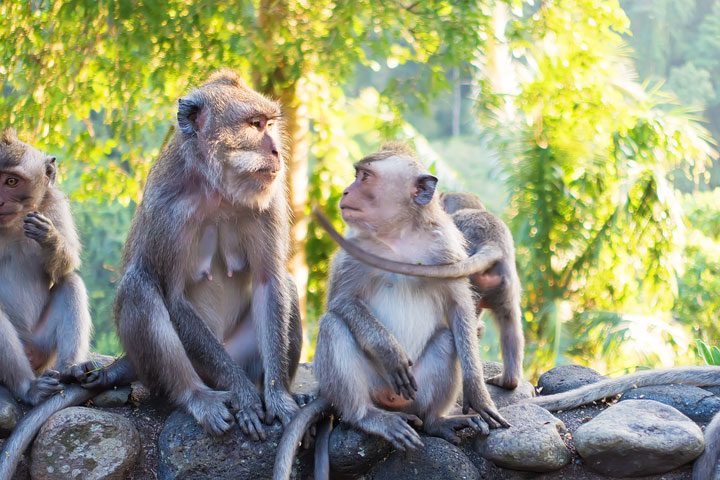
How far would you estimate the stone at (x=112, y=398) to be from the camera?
17.6 ft

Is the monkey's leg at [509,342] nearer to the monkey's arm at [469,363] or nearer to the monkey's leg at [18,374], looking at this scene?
the monkey's arm at [469,363]

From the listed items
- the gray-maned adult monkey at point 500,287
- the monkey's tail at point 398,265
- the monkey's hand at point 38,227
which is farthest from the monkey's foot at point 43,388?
the gray-maned adult monkey at point 500,287

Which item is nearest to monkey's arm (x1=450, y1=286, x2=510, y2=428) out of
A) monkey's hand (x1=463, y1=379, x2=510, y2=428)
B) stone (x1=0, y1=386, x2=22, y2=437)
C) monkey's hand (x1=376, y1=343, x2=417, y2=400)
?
monkey's hand (x1=463, y1=379, x2=510, y2=428)

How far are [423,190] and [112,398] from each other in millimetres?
2229

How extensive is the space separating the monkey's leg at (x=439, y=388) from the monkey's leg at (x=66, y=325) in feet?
6.68

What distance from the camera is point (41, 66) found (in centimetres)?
905

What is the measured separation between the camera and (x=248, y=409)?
4930 millimetres

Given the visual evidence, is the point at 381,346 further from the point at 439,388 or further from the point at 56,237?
the point at 56,237

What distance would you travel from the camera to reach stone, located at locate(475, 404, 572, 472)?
189 inches

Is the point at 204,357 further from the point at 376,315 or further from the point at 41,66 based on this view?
the point at 41,66

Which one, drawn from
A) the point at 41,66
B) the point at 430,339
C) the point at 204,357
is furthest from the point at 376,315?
the point at 41,66

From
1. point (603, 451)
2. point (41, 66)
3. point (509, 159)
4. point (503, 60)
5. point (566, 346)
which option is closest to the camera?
point (603, 451)

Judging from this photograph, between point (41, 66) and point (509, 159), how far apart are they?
23.3 feet

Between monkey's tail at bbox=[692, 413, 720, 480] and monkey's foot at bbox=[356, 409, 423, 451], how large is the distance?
1.50m
